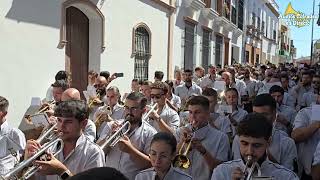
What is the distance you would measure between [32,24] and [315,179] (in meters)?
5.00

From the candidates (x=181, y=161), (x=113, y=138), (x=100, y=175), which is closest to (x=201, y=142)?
(x=181, y=161)

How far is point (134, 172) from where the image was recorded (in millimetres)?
4051

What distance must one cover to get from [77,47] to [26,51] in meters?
2.09

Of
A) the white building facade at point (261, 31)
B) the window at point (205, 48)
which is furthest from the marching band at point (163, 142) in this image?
the white building facade at point (261, 31)

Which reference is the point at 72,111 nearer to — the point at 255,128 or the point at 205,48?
the point at 255,128

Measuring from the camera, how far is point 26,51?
705cm

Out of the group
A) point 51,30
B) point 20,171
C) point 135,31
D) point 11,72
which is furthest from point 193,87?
point 20,171

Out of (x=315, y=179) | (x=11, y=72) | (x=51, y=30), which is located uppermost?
(x=51, y=30)

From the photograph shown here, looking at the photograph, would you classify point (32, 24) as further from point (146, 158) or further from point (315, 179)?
point (315, 179)

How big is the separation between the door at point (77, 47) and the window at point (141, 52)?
1968 mm

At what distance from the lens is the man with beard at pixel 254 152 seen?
2.97 meters

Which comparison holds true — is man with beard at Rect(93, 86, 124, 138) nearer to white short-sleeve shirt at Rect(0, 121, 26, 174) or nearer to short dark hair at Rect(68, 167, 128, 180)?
white short-sleeve shirt at Rect(0, 121, 26, 174)

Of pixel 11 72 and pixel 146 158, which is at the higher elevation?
pixel 11 72

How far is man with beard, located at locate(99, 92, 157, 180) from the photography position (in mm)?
3941
